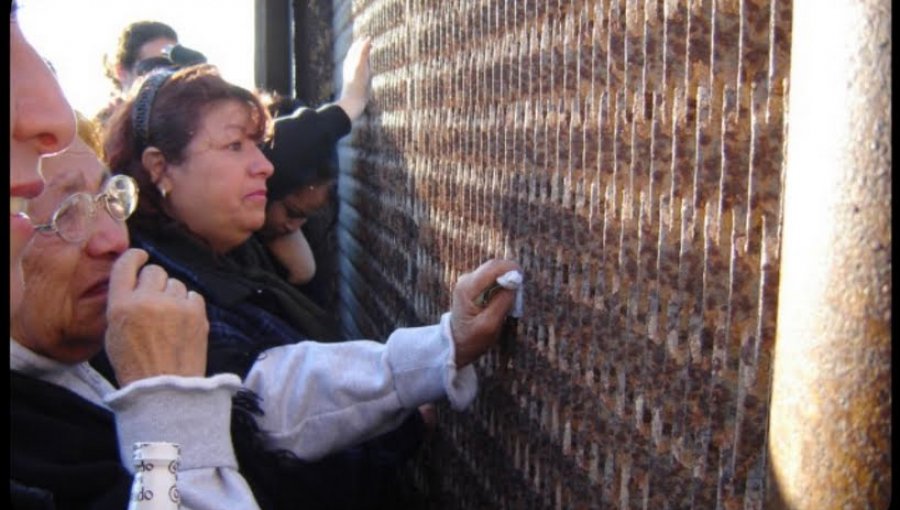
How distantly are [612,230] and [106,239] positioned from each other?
1.03m

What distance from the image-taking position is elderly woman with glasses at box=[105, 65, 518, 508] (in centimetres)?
212

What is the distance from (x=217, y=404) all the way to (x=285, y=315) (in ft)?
2.84

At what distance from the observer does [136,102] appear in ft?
9.50

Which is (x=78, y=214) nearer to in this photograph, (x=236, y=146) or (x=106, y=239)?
(x=106, y=239)

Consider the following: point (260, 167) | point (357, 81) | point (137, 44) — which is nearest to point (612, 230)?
point (260, 167)

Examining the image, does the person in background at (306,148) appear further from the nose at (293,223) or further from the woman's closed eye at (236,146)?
the woman's closed eye at (236,146)

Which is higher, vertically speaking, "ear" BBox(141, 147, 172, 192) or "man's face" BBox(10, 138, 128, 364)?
"ear" BBox(141, 147, 172, 192)

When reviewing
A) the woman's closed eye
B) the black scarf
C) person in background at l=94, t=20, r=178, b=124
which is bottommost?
the black scarf

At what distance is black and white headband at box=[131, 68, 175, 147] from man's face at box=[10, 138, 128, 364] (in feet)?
2.55

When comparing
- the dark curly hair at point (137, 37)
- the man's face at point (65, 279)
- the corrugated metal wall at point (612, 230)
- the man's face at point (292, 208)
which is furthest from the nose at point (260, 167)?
the dark curly hair at point (137, 37)

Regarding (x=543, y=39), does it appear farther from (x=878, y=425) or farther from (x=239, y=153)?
(x=239, y=153)

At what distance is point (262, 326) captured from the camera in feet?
7.99

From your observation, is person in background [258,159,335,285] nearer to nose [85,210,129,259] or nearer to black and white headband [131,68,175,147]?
black and white headband [131,68,175,147]

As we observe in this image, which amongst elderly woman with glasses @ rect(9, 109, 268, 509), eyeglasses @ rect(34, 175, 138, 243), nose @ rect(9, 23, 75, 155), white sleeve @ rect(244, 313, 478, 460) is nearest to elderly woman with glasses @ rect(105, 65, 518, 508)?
white sleeve @ rect(244, 313, 478, 460)
